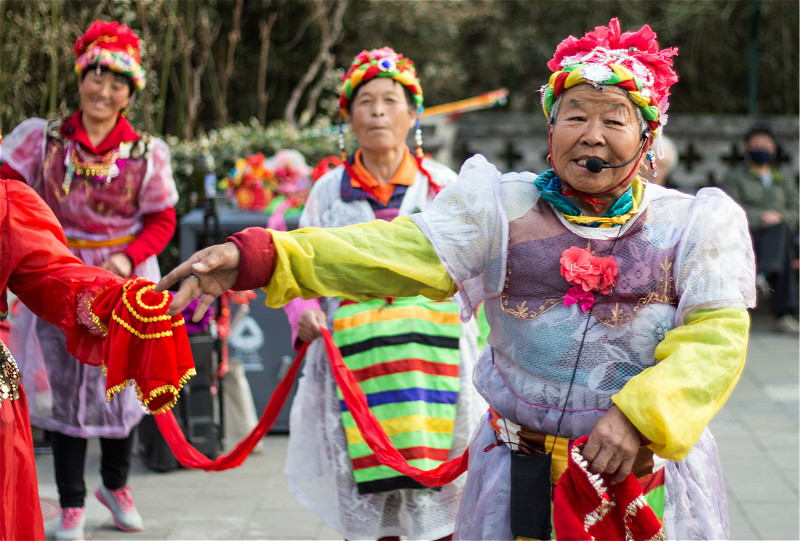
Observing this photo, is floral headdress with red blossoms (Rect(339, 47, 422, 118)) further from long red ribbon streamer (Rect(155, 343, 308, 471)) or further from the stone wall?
the stone wall

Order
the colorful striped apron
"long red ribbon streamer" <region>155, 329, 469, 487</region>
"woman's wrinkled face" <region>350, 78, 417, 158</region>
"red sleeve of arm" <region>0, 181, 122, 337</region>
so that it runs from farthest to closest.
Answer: "woman's wrinkled face" <region>350, 78, 417, 158</region>
the colorful striped apron
"long red ribbon streamer" <region>155, 329, 469, 487</region>
"red sleeve of arm" <region>0, 181, 122, 337</region>

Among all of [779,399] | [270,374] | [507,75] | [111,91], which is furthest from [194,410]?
[507,75]

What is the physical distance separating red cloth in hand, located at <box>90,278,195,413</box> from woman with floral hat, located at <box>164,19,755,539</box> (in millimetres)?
281

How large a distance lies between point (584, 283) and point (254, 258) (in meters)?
0.73

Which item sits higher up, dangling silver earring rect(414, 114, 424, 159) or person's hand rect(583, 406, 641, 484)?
dangling silver earring rect(414, 114, 424, 159)

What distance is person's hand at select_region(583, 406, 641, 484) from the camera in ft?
6.67

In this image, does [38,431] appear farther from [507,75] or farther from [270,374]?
[507,75]

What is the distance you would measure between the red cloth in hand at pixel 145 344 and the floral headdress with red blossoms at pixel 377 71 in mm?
1608

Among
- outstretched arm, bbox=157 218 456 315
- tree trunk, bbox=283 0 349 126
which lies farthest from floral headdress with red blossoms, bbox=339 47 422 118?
tree trunk, bbox=283 0 349 126

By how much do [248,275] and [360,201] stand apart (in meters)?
1.64

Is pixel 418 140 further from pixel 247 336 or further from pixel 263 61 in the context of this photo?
pixel 263 61

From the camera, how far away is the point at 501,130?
29.2ft

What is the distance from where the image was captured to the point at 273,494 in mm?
4691

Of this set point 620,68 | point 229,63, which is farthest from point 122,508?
point 229,63
